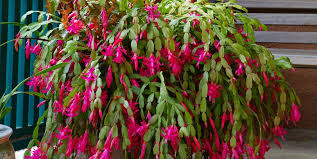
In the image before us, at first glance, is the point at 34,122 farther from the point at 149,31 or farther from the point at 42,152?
the point at 149,31

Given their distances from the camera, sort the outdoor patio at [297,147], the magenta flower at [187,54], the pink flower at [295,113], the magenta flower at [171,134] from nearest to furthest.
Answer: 1. the magenta flower at [171,134]
2. the magenta flower at [187,54]
3. the pink flower at [295,113]
4. the outdoor patio at [297,147]

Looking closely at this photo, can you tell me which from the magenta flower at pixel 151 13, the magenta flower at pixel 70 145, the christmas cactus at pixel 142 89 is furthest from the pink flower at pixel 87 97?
the magenta flower at pixel 151 13

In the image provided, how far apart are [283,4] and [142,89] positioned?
1.47 metres

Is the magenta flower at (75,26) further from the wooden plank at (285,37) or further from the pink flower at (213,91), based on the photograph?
the wooden plank at (285,37)

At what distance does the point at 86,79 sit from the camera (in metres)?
0.84

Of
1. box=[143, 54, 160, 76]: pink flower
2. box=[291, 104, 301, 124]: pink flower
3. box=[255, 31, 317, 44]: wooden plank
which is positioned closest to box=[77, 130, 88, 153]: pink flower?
box=[143, 54, 160, 76]: pink flower

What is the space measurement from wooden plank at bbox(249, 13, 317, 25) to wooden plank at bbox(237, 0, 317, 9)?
0.32 ft

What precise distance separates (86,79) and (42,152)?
0.81ft

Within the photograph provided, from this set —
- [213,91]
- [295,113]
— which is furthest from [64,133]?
[295,113]

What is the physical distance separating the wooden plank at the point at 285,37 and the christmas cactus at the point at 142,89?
94cm

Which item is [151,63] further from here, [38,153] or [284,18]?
[284,18]

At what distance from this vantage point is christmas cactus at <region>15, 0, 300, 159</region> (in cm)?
85

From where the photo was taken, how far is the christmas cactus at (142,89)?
33.3 inches

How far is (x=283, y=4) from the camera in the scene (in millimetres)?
2078
